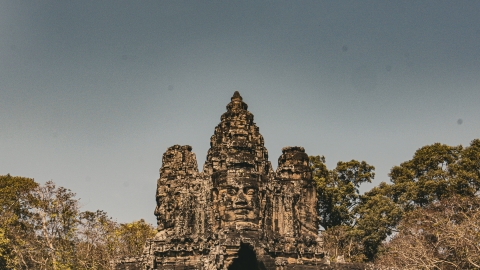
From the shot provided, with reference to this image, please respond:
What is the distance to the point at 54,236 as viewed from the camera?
73.7 feet

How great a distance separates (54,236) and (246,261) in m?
11.8

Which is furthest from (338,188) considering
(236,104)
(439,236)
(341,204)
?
(236,104)

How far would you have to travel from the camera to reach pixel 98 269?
947 inches

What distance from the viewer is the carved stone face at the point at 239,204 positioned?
14.3 meters

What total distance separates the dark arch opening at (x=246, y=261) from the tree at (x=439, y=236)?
7730mm

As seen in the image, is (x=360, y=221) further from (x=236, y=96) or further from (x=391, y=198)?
(x=236, y=96)

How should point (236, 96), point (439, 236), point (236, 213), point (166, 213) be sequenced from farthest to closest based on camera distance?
1. point (439, 236)
2. point (236, 96)
3. point (166, 213)
4. point (236, 213)

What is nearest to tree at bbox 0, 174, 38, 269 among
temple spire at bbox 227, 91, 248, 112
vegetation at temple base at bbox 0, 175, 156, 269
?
vegetation at temple base at bbox 0, 175, 156, 269

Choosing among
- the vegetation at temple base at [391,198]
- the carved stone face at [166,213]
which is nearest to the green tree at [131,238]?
the carved stone face at [166,213]

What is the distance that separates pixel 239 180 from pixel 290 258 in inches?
118

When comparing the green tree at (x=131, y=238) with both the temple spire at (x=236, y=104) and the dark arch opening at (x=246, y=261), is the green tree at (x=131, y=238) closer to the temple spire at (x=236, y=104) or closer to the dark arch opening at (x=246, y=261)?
the temple spire at (x=236, y=104)

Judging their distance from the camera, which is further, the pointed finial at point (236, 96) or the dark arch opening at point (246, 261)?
the pointed finial at point (236, 96)

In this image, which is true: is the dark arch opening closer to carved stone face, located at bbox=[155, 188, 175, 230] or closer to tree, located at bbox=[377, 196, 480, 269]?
carved stone face, located at bbox=[155, 188, 175, 230]

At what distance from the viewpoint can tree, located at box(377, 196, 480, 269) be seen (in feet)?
62.7
